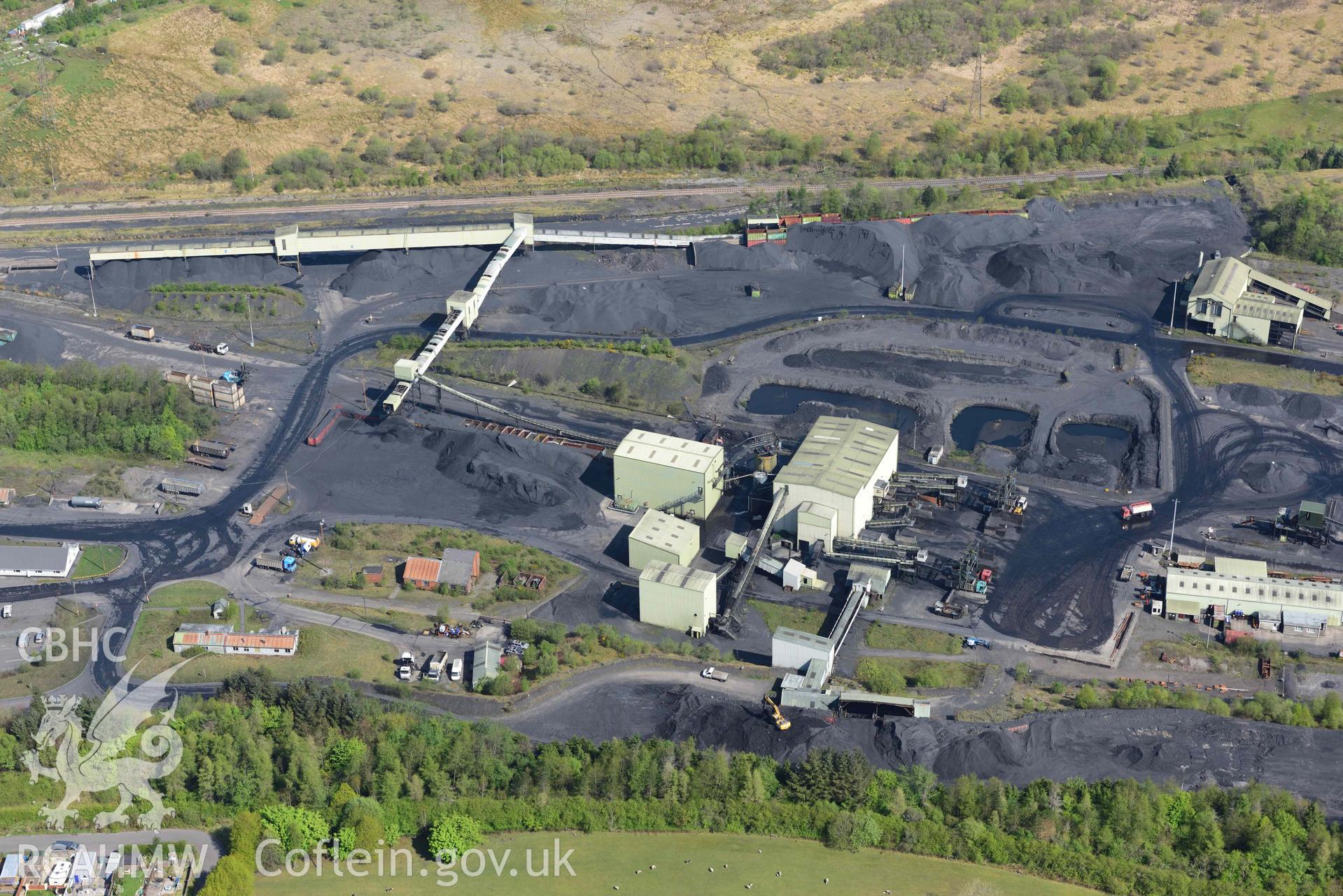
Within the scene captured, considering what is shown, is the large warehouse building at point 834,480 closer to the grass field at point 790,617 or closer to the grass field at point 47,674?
the grass field at point 790,617

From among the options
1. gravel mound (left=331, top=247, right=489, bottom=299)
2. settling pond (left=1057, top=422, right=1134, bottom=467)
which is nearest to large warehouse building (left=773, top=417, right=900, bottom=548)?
settling pond (left=1057, top=422, right=1134, bottom=467)

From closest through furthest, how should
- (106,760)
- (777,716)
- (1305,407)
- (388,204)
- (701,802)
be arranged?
(701,802) → (106,760) → (777,716) → (1305,407) → (388,204)

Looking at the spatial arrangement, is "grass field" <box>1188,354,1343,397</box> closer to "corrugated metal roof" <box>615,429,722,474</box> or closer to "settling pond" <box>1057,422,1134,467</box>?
"settling pond" <box>1057,422,1134,467</box>

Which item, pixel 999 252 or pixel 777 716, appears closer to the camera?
pixel 777 716

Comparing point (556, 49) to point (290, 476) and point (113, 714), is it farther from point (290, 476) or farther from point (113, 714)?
point (113, 714)

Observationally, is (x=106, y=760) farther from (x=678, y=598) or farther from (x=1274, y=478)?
(x=1274, y=478)

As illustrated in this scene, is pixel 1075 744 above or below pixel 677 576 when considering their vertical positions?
below

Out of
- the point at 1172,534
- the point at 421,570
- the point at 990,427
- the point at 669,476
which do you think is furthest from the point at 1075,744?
the point at 421,570
